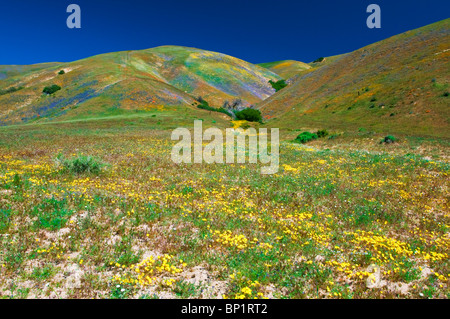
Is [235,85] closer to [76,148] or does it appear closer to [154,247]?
[76,148]

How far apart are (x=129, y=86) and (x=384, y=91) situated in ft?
191

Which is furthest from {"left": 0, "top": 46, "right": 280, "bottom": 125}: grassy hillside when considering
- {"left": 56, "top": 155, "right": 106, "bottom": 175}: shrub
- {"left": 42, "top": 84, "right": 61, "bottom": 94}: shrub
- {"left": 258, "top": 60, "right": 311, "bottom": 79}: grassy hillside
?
{"left": 56, "top": 155, "right": 106, "bottom": 175}: shrub

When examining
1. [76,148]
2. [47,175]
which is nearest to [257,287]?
[47,175]

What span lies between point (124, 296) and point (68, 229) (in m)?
3.59

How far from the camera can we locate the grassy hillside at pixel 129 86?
2377 inches

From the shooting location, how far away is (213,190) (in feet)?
39.2

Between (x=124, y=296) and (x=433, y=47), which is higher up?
(x=433, y=47)

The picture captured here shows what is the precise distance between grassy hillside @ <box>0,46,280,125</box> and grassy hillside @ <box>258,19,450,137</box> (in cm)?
2681

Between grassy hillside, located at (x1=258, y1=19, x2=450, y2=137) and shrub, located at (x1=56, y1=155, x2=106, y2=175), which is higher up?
grassy hillside, located at (x1=258, y1=19, x2=450, y2=137)

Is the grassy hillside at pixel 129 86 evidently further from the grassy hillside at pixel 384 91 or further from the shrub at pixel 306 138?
the shrub at pixel 306 138

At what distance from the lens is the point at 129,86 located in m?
68.0

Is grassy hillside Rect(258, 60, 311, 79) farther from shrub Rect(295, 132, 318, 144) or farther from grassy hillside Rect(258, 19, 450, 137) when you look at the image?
shrub Rect(295, 132, 318, 144)

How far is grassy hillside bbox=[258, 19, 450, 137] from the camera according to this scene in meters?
37.2
